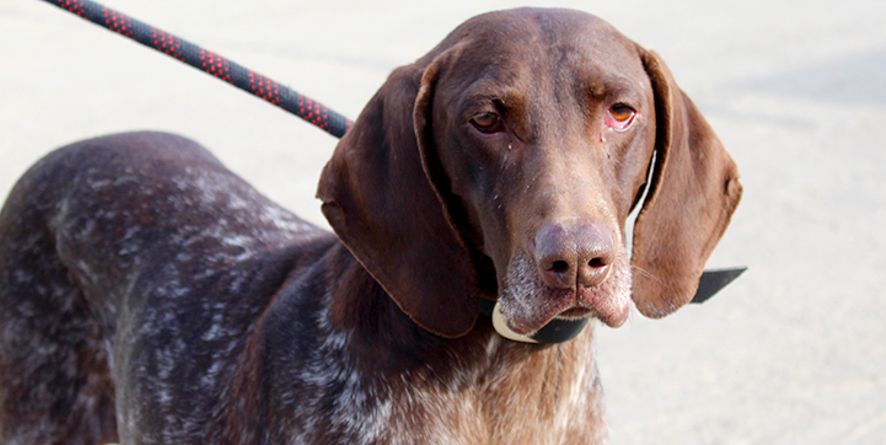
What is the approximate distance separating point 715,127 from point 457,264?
5.80 m

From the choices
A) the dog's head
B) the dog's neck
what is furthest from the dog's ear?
the dog's neck

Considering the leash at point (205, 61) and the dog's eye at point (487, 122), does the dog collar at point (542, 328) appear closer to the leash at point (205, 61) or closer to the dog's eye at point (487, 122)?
the dog's eye at point (487, 122)

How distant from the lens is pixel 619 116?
2.87m

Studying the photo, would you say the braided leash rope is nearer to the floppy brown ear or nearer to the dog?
the dog

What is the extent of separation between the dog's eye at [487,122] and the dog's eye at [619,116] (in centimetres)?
22

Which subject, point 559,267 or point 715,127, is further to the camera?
point 715,127

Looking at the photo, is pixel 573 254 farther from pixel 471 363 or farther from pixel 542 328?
pixel 471 363

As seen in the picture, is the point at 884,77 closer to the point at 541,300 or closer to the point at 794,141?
the point at 794,141

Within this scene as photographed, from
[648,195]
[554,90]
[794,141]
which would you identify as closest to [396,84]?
[554,90]

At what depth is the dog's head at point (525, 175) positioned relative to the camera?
8.91 feet

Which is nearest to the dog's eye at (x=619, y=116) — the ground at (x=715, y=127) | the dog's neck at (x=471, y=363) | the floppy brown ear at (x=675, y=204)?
the floppy brown ear at (x=675, y=204)

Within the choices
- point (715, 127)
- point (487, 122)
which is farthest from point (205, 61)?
point (715, 127)

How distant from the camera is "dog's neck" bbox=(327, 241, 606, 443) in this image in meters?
3.02

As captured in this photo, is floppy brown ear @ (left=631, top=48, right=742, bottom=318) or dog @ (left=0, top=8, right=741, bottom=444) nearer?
dog @ (left=0, top=8, right=741, bottom=444)
